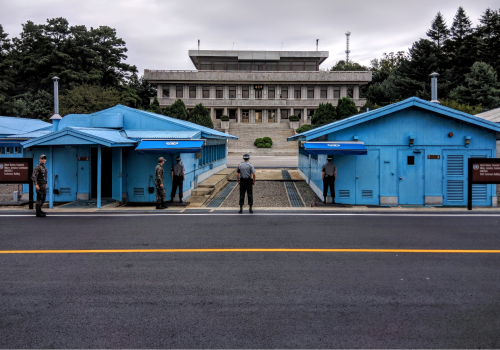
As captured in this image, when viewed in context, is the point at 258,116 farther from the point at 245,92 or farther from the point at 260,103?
the point at 245,92

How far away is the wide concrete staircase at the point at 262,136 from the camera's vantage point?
52531mm

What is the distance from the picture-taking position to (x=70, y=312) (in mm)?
5109

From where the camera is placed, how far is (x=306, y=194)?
18047mm

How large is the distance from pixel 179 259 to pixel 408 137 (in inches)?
435

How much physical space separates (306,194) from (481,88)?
4075cm

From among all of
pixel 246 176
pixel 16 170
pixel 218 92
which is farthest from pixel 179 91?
pixel 246 176

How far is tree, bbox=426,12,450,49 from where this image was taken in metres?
66.0

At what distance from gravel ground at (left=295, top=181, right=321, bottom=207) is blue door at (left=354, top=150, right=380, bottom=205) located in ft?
6.06

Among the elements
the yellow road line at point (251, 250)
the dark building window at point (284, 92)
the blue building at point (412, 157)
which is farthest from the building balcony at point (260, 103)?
the yellow road line at point (251, 250)

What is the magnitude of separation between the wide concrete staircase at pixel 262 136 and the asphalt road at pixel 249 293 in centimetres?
4296

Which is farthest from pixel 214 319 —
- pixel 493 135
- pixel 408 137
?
pixel 493 135

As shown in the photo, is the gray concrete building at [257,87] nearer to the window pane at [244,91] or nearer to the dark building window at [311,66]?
the window pane at [244,91]

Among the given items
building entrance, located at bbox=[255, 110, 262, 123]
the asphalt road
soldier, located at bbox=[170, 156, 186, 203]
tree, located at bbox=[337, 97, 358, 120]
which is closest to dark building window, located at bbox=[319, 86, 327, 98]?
building entrance, located at bbox=[255, 110, 262, 123]

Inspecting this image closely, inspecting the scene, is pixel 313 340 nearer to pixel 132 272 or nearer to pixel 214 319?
pixel 214 319
